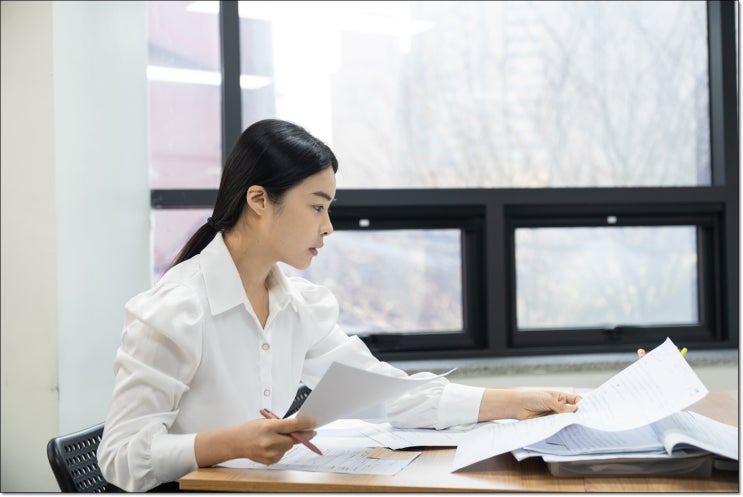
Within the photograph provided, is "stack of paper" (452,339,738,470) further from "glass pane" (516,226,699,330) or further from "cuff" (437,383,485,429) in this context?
"glass pane" (516,226,699,330)

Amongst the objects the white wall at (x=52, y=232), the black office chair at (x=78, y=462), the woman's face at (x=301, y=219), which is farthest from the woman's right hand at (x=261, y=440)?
the white wall at (x=52, y=232)

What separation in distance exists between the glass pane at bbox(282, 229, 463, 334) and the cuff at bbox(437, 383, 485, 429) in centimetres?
133

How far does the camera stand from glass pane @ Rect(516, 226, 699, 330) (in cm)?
281

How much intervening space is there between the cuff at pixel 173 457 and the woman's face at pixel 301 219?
0.41 m

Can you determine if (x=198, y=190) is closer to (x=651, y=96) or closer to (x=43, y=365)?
(x=43, y=365)

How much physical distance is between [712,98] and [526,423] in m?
2.04

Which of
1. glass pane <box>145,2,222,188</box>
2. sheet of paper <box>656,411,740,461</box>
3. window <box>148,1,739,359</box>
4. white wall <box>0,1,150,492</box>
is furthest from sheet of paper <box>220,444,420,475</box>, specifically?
glass pane <box>145,2,222,188</box>

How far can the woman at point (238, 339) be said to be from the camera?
47.7 inches

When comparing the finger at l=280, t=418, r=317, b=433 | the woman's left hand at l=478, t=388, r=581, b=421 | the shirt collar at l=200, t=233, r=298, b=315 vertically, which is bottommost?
the woman's left hand at l=478, t=388, r=581, b=421

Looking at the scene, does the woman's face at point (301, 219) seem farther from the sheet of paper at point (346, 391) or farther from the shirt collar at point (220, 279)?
the sheet of paper at point (346, 391)

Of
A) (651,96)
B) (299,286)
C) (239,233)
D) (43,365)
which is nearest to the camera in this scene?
(239,233)

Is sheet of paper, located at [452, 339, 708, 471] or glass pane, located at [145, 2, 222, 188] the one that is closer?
sheet of paper, located at [452, 339, 708, 471]

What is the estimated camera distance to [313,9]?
276 centimetres

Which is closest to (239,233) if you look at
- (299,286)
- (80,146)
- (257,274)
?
(257,274)
